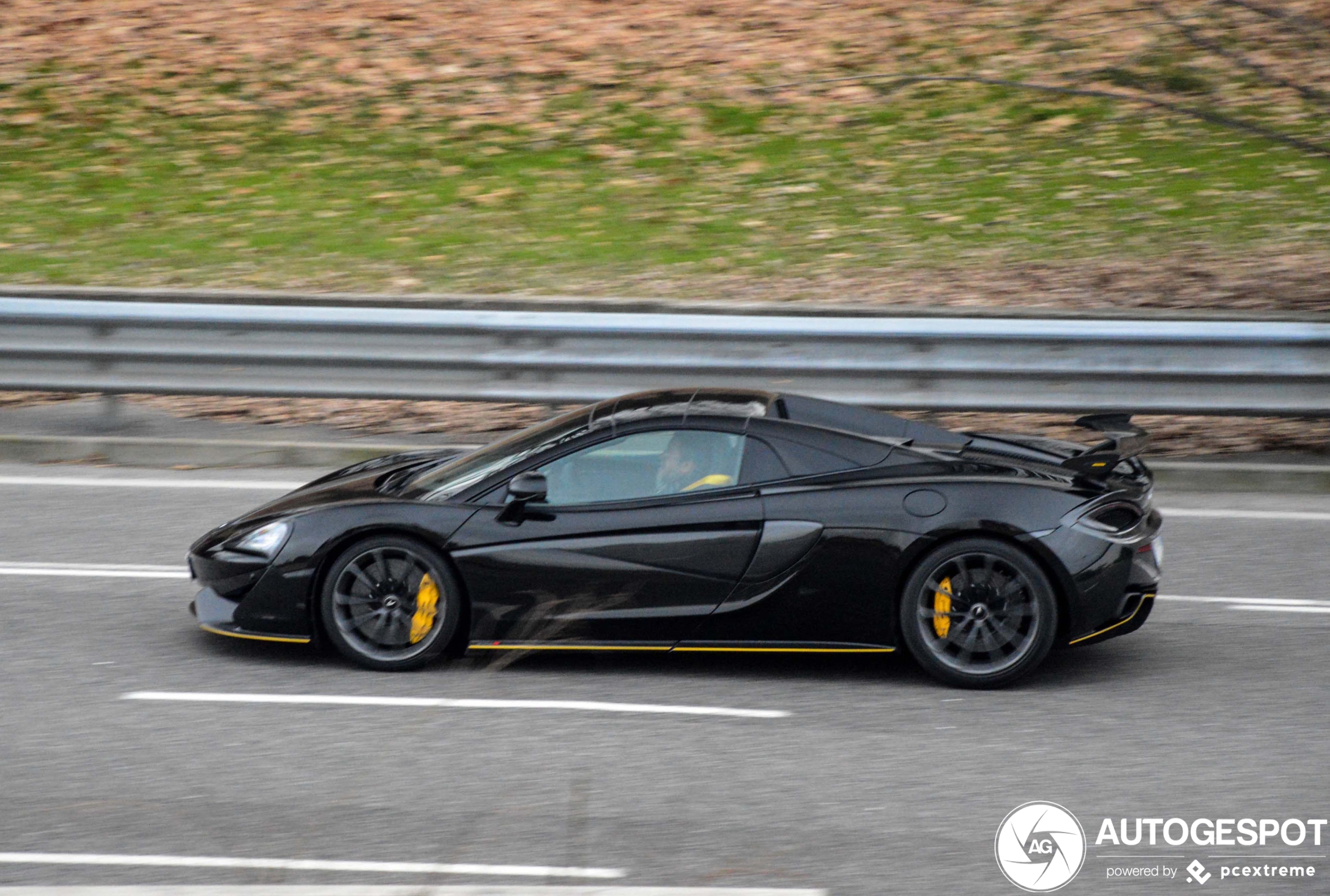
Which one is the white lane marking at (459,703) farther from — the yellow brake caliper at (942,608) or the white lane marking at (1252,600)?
the white lane marking at (1252,600)

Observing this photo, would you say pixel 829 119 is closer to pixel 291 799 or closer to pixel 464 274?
pixel 464 274

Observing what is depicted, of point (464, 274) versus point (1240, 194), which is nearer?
point (464, 274)

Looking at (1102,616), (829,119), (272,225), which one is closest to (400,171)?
(272,225)

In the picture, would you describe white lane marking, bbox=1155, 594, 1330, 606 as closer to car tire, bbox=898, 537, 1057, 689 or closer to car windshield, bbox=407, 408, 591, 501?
car tire, bbox=898, 537, 1057, 689

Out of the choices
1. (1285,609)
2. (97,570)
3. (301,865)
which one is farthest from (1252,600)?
(97,570)

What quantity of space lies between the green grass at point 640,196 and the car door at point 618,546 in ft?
19.8

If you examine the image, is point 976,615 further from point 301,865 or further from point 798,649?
point 301,865

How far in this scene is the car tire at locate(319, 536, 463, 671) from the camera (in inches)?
239

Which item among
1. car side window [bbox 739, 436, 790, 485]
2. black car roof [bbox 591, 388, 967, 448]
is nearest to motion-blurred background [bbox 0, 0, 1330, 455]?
black car roof [bbox 591, 388, 967, 448]

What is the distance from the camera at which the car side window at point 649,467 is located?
6.06 meters

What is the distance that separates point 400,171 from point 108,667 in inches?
341

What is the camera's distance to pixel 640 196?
13656 mm

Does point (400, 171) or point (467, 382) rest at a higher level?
point (400, 171)

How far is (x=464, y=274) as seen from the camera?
12.1 m
